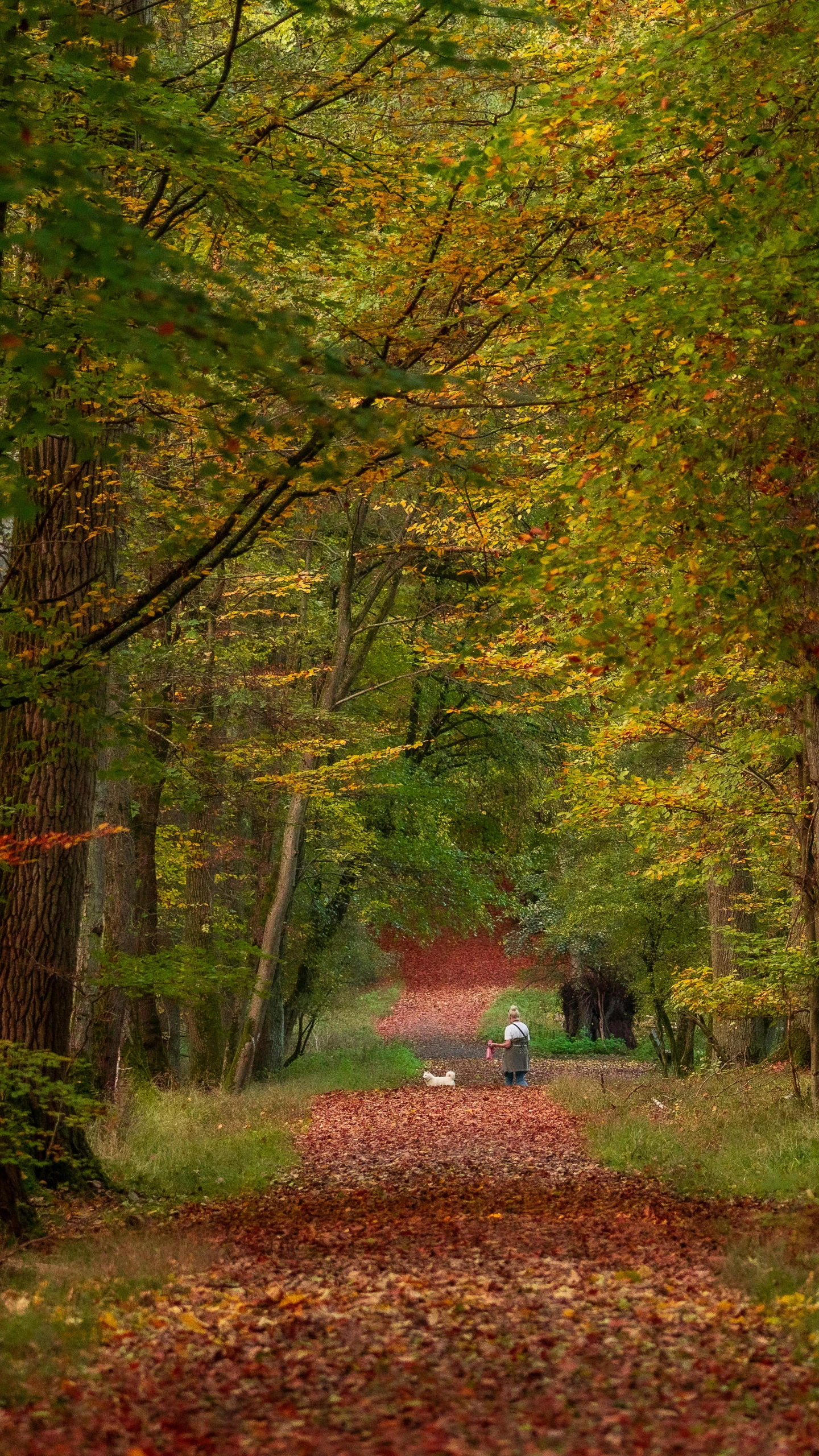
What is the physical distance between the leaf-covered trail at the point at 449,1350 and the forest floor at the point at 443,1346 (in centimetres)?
1

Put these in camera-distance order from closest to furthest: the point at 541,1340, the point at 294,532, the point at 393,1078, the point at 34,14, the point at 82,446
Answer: the point at 541,1340 → the point at 34,14 → the point at 82,446 → the point at 294,532 → the point at 393,1078

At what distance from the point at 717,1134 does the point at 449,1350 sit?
25.0 ft

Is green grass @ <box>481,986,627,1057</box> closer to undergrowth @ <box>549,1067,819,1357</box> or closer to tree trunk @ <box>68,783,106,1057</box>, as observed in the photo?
undergrowth @ <box>549,1067,819,1357</box>

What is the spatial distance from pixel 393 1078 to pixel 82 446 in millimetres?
18276

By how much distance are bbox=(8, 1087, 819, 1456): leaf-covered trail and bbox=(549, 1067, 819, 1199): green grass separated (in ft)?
3.12

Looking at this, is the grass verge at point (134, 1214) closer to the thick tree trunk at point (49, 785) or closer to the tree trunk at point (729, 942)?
the thick tree trunk at point (49, 785)

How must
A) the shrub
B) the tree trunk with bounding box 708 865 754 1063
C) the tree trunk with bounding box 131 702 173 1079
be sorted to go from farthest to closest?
1. the tree trunk with bounding box 708 865 754 1063
2. the tree trunk with bounding box 131 702 173 1079
3. the shrub

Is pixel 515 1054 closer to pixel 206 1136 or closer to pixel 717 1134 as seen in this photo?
→ pixel 206 1136

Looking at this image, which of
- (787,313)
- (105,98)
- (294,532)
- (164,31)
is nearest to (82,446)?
(105,98)

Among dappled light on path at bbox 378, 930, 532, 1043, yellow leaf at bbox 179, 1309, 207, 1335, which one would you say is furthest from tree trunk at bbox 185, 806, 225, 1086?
dappled light on path at bbox 378, 930, 532, 1043

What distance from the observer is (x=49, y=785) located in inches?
385

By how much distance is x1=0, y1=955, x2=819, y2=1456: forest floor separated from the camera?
4.55m

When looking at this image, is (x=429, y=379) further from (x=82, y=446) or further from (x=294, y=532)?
(x=294, y=532)

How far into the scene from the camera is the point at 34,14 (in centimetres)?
666
